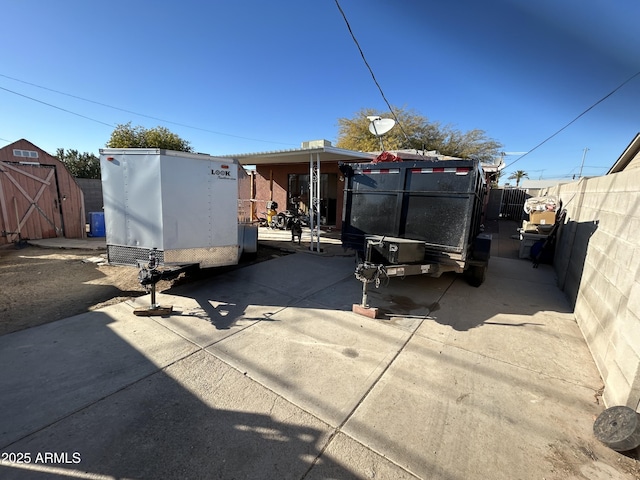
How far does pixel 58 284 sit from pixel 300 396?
531 cm

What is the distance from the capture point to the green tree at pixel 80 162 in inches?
906

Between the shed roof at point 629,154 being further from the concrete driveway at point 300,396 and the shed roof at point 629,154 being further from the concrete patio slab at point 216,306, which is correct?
the concrete patio slab at point 216,306

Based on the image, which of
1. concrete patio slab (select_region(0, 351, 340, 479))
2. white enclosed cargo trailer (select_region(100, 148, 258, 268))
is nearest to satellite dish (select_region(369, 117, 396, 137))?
white enclosed cargo trailer (select_region(100, 148, 258, 268))

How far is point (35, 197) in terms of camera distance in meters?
8.59

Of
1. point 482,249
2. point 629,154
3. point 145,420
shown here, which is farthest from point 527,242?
point 145,420

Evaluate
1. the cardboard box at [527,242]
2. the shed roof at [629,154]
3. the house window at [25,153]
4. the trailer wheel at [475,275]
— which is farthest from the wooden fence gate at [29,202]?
the shed roof at [629,154]

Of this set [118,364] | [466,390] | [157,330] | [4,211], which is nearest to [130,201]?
[157,330]

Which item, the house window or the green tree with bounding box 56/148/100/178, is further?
the green tree with bounding box 56/148/100/178

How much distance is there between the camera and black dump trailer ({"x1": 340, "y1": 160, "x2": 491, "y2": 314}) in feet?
13.0

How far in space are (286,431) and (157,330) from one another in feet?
7.57

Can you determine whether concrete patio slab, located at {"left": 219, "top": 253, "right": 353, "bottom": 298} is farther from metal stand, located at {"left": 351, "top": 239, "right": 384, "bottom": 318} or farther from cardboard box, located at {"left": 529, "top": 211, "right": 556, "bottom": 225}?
cardboard box, located at {"left": 529, "top": 211, "right": 556, "bottom": 225}

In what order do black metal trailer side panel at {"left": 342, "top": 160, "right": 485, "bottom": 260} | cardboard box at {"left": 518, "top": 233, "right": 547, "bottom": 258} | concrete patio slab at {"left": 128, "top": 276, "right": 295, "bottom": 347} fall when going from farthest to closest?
1. cardboard box at {"left": 518, "top": 233, "right": 547, "bottom": 258}
2. black metal trailer side panel at {"left": 342, "top": 160, "right": 485, "bottom": 260}
3. concrete patio slab at {"left": 128, "top": 276, "right": 295, "bottom": 347}

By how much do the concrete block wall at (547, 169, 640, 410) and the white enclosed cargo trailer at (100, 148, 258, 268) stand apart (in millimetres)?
5118

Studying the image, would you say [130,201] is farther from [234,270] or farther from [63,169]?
[63,169]
